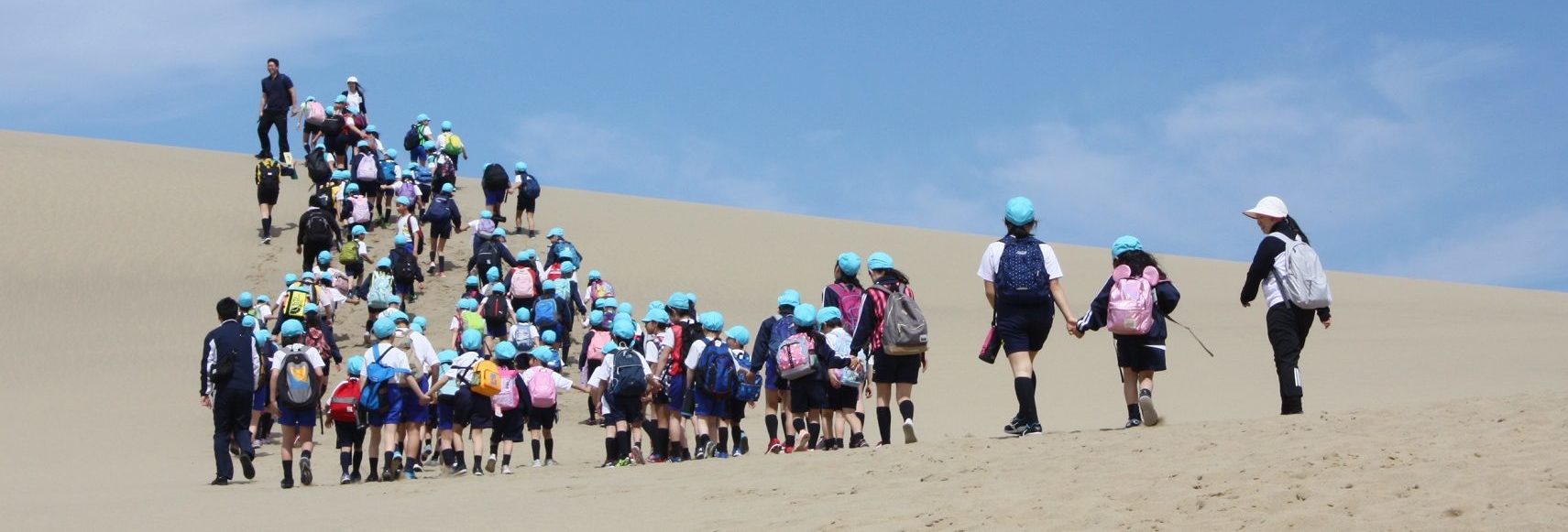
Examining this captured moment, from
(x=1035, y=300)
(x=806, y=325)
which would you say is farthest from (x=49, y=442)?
(x=1035, y=300)

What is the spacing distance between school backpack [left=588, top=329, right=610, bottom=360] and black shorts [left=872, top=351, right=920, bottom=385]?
155 inches

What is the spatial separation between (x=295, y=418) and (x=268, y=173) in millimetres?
9975

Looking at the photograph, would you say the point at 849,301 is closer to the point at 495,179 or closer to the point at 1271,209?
the point at 1271,209

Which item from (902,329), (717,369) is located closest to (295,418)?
(717,369)

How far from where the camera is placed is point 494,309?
16328 mm

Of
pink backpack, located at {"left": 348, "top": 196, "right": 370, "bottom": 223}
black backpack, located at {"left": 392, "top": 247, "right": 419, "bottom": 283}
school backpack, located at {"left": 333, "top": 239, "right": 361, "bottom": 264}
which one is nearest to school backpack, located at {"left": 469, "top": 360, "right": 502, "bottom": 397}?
black backpack, located at {"left": 392, "top": 247, "right": 419, "bottom": 283}

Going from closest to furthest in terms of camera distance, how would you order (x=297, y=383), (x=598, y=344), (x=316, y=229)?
(x=297, y=383)
(x=598, y=344)
(x=316, y=229)

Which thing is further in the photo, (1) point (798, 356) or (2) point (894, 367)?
(1) point (798, 356)

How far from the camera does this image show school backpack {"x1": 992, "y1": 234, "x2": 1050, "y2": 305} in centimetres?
980

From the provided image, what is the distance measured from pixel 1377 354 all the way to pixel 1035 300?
1329cm

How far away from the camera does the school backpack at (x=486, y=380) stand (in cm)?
1239

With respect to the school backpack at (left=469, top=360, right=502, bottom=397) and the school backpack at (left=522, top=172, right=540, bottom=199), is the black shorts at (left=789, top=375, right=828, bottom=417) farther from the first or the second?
the school backpack at (left=522, top=172, right=540, bottom=199)

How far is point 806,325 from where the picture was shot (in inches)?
458

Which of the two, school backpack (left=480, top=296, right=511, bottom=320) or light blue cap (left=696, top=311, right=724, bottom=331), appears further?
school backpack (left=480, top=296, right=511, bottom=320)
